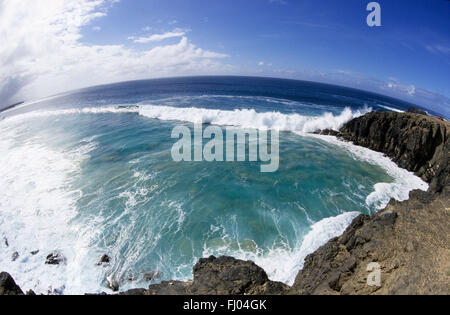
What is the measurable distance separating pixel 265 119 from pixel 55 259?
87.8 feet

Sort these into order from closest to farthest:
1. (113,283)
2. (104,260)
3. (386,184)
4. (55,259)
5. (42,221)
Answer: (113,283), (104,260), (55,259), (42,221), (386,184)

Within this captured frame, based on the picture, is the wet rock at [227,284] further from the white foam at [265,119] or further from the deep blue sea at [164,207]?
the white foam at [265,119]

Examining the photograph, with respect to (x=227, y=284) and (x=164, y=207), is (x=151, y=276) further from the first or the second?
(x=164, y=207)

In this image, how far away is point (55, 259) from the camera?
8484 mm

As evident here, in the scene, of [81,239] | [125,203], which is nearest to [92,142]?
[125,203]

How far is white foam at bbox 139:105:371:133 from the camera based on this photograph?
89.7 feet

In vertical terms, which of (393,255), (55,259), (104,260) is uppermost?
(393,255)

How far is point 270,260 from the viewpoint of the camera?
8273 mm

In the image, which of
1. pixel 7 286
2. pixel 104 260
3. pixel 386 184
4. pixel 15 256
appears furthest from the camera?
pixel 386 184

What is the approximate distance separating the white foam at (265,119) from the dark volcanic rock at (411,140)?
3771mm

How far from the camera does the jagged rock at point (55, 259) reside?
8.41 meters

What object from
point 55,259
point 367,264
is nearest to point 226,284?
point 367,264

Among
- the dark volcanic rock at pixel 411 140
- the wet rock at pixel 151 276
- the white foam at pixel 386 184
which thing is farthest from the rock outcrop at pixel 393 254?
the dark volcanic rock at pixel 411 140
